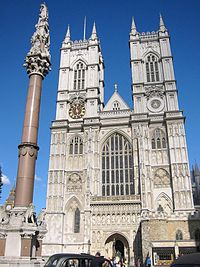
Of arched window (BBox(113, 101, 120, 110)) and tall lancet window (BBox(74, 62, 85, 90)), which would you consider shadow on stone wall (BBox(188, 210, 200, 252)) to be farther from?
tall lancet window (BBox(74, 62, 85, 90))

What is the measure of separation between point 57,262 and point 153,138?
92.1 ft

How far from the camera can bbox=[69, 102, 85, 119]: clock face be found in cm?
3756

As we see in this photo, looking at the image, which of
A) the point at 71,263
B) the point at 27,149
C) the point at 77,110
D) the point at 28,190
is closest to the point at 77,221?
the point at 77,110

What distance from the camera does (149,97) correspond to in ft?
121

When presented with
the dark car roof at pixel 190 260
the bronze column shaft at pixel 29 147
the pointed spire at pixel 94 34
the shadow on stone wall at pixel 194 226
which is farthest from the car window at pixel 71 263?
the pointed spire at pixel 94 34

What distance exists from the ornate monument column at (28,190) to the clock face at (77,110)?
2002 cm

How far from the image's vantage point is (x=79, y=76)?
40562mm

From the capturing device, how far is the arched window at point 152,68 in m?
38.3

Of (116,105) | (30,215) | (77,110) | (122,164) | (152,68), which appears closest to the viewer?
(30,215)

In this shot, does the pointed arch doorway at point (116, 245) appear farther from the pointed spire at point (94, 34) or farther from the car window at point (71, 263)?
the pointed spire at point (94, 34)

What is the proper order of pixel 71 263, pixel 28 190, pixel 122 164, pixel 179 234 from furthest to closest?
pixel 122 164, pixel 179 234, pixel 28 190, pixel 71 263

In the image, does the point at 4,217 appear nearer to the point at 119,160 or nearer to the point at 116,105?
the point at 119,160

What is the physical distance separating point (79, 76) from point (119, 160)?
46.3 feet

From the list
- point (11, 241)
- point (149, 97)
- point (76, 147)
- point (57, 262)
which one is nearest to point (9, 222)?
point (11, 241)
